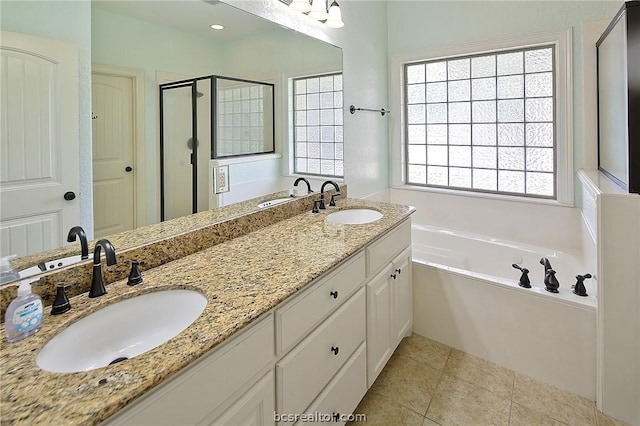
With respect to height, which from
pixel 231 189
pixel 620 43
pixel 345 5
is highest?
pixel 345 5

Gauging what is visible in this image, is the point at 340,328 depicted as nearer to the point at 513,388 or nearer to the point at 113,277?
the point at 113,277

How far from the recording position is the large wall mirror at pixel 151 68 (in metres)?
1.20

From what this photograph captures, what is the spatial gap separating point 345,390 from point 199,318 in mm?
862

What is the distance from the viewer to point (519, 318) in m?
2.05

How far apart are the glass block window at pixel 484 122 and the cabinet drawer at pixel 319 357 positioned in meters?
2.11

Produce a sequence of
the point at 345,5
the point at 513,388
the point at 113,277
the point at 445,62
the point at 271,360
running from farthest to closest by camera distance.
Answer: the point at 445,62 < the point at 345,5 < the point at 513,388 < the point at 113,277 < the point at 271,360

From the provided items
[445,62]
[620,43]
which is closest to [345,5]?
[445,62]

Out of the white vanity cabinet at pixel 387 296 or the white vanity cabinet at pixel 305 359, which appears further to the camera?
the white vanity cabinet at pixel 387 296

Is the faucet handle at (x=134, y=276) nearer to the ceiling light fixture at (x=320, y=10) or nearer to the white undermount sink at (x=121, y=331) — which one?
the white undermount sink at (x=121, y=331)

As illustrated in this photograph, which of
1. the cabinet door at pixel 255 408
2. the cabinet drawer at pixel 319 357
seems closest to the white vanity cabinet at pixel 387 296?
the cabinet drawer at pixel 319 357

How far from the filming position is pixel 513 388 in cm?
194

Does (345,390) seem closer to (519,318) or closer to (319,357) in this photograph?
(319,357)

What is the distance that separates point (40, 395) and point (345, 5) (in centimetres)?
289

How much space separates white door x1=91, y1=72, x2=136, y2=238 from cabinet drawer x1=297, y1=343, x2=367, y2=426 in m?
0.98
